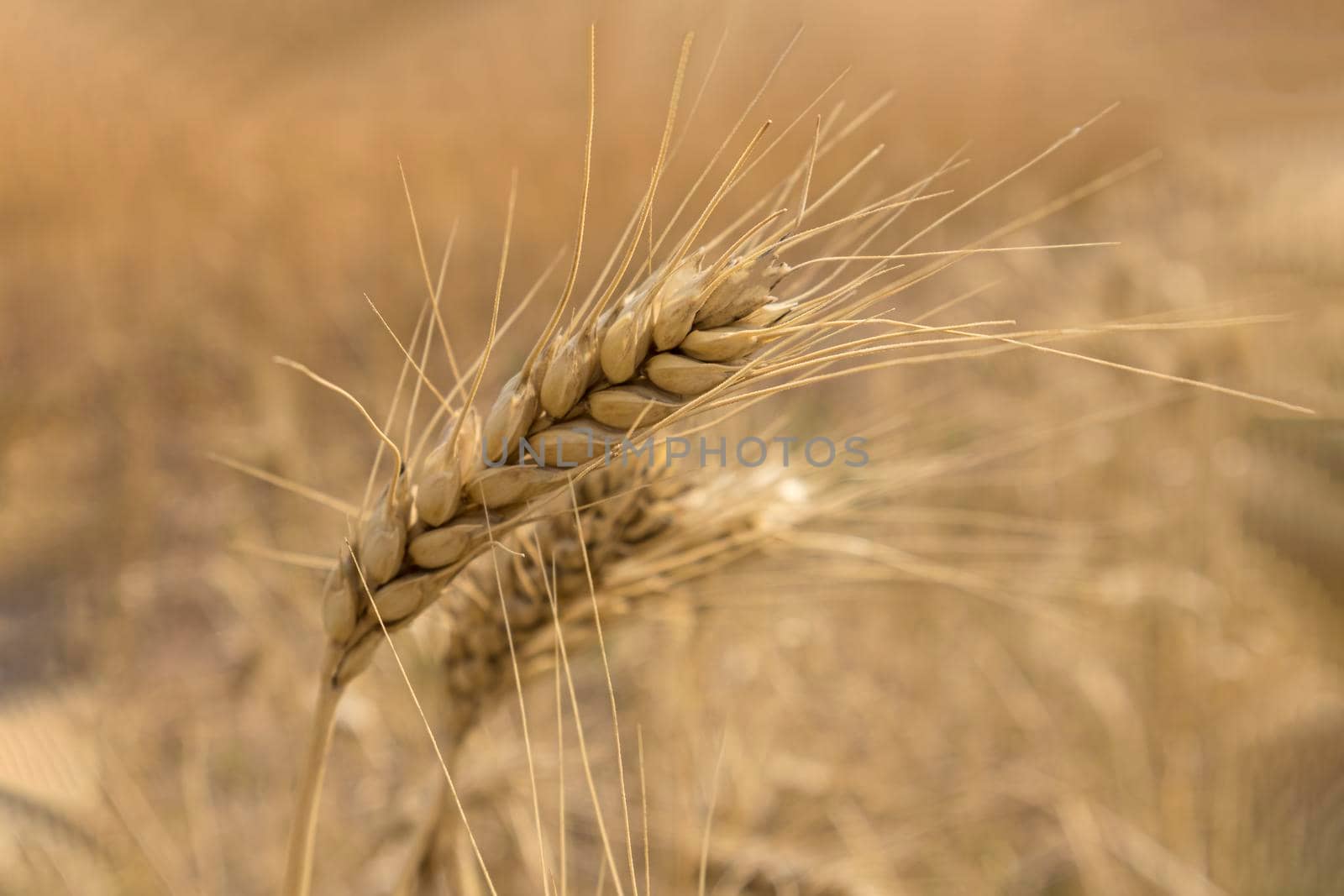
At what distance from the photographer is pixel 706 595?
24.2 inches

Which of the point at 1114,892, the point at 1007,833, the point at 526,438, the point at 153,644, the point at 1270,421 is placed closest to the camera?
the point at 526,438

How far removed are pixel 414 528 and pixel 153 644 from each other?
154cm

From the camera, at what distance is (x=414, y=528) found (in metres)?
0.36

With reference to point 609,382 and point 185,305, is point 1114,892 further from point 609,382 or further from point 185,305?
point 185,305

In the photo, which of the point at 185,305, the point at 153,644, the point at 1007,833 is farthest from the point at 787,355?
the point at 185,305

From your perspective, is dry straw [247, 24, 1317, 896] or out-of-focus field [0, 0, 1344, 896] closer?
dry straw [247, 24, 1317, 896]

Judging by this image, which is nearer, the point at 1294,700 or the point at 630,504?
the point at 630,504

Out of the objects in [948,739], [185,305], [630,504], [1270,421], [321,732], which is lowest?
[948,739]

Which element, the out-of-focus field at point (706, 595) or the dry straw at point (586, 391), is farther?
the out-of-focus field at point (706, 595)

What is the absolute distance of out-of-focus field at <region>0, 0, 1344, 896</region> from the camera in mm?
907

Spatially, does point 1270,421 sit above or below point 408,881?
above

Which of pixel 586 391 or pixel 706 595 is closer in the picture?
pixel 586 391

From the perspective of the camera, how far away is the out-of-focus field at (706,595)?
91cm

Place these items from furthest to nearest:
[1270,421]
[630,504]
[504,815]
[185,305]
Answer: [185,305] → [1270,421] → [504,815] → [630,504]
